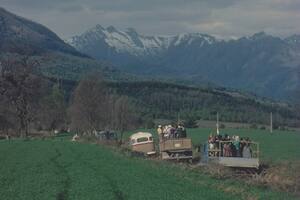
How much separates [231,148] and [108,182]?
1385 cm

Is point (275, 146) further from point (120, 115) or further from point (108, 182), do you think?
point (120, 115)

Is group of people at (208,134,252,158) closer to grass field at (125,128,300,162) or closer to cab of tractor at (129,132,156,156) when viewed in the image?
grass field at (125,128,300,162)

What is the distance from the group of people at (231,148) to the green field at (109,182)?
9.17 ft

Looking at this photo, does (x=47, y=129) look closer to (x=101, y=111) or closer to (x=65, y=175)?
(x=101, y=111)

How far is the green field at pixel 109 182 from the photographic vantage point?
2438cm

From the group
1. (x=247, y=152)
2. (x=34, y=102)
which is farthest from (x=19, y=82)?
(x=247, y=152)

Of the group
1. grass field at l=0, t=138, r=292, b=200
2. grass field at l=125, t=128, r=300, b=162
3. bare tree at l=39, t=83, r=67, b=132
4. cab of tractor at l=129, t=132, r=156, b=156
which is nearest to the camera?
grass field at l=0, t=138, r=292, b=200

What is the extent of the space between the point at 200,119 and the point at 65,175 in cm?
14864

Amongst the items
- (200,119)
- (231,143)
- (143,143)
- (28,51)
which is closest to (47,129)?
(28,51)

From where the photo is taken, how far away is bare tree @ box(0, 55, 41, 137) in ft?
323

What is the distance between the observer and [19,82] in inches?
3895

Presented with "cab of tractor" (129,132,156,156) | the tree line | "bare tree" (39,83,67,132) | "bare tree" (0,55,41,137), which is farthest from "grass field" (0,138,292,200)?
"bare tree" (39,83,67,132)

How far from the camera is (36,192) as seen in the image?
2459 cm

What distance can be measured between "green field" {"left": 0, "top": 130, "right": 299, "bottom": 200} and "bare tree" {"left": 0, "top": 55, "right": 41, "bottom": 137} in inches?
2300
